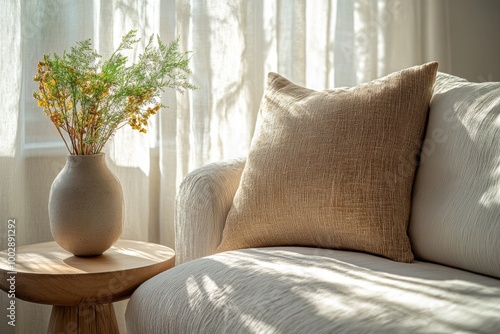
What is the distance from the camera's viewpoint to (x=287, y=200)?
1.69 meters

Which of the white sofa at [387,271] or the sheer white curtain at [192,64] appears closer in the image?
the white sofa at [387,271]

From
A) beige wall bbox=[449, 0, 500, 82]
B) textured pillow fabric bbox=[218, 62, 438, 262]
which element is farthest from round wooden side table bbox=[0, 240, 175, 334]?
beige wall bbox=[449, 0, 500, 82]

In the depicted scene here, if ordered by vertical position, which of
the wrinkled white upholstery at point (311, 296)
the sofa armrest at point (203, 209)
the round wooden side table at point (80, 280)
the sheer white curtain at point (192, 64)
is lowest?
the round wooden side table at point (80, 280)

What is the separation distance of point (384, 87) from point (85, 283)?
0.92m

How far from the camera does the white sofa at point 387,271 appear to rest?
3.74 ft

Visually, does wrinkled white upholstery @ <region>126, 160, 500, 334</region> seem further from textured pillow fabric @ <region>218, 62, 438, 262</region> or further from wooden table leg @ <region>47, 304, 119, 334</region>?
wooden table leg @ <region>47, 304, 119, 334</region>

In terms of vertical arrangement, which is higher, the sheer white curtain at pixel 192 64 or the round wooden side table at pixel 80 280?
the sheer white curtain at pixel 192 64

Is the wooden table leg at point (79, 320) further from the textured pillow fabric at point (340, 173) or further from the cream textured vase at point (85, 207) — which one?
the textured pillow fabric at point (340, 173)

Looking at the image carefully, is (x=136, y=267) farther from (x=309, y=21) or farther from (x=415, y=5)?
(x=415, y=5)

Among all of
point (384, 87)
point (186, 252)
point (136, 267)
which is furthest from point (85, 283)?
point (384, 87)

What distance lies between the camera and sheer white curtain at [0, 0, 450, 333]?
223 centimetres

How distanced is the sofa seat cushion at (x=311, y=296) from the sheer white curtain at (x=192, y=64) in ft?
2.67

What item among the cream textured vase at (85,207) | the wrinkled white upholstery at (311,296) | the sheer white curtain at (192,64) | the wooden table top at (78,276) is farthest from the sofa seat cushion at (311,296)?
the sheer white curtain at (192,64)

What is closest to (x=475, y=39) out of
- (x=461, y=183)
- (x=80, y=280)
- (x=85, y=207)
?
(x=461, y=183)
